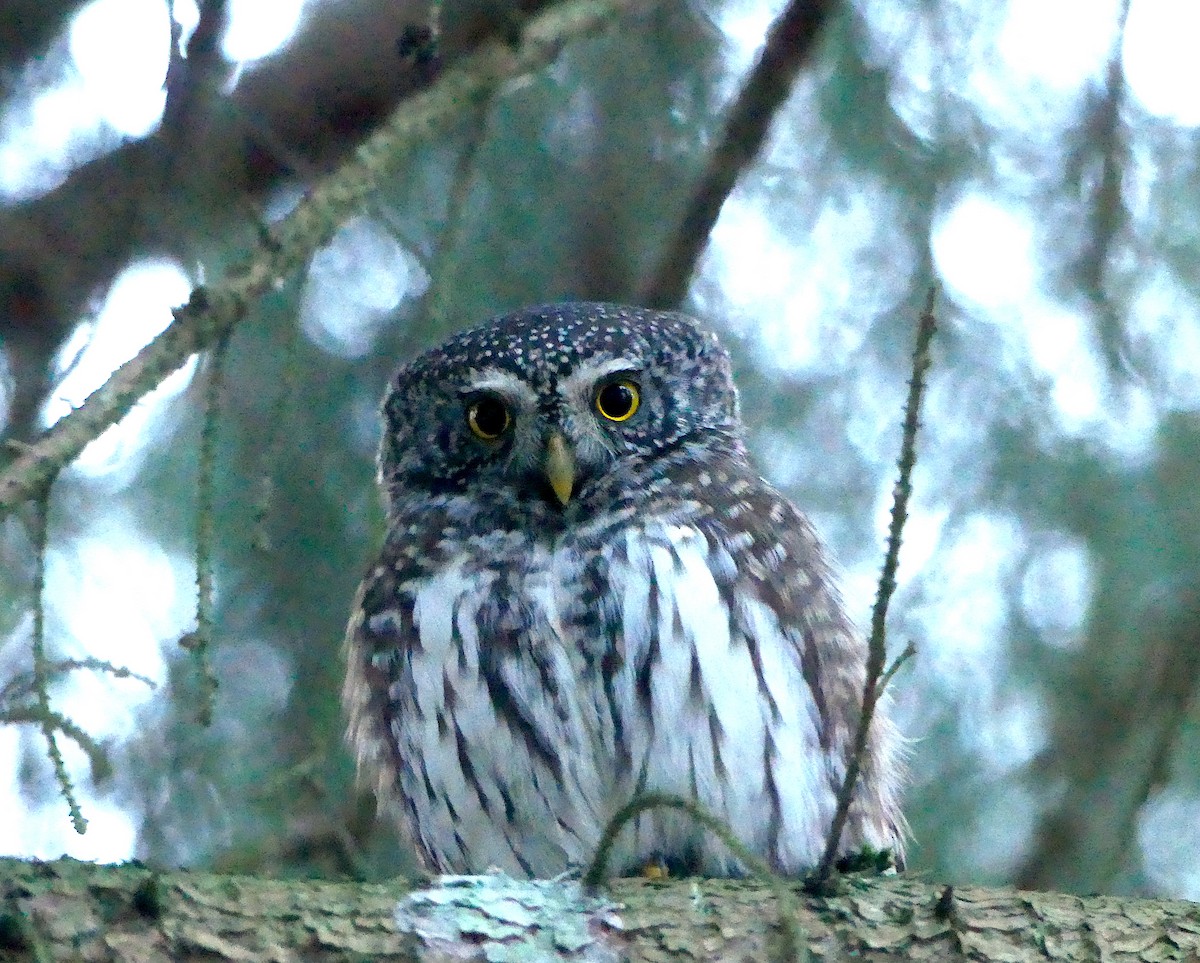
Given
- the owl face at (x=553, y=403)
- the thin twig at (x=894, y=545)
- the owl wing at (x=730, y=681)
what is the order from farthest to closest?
the owl face at (x=553, y=403) → the owl wing at (x=730, y=681) → the thin twig at (x=894, y=545)

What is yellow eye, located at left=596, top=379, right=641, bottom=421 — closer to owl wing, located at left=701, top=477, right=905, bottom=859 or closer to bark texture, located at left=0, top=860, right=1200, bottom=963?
owl wing, located at left=701, top=477, right=905, bottom=859

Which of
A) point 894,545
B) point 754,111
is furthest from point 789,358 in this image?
point 894,545

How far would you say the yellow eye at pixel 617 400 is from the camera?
350cm

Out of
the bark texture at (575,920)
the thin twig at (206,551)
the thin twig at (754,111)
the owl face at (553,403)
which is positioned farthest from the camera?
the thin twig at (754,111)

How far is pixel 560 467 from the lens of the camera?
327cm

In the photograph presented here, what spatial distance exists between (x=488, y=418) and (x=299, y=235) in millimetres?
852

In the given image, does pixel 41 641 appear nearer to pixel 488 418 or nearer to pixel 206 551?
pixel 206 551

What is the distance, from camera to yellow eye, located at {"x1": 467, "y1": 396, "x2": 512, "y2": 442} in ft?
11.5

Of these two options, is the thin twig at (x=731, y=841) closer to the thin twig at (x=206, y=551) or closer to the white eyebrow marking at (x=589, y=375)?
the thin twig at (x=206, y=551)

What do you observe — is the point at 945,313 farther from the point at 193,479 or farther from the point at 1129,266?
the point at 193,479

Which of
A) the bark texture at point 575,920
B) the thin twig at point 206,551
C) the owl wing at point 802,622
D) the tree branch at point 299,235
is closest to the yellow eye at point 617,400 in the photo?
the owl wing at point 802,622

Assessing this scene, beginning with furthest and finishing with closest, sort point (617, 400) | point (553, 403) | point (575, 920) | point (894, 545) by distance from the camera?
point (617, 400), point (553, 403), point (575, 920), point (894, 545)

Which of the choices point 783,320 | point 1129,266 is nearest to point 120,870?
point 783,320

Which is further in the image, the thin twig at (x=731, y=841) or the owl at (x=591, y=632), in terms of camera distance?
the owl at (x=591, y=632)
